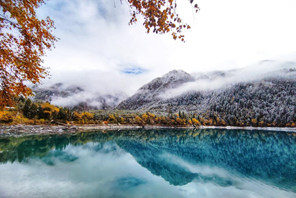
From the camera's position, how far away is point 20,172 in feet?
54.4

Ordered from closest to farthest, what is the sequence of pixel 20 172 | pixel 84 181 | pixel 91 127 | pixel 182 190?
pixel 182 190, pixel 84 181, pixel 20 172, pixel 91 127

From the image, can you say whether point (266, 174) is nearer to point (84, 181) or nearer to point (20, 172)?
point (84, 181)

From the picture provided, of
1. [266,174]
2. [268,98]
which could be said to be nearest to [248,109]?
[268,98]

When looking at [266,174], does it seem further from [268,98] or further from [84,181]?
[268,98]

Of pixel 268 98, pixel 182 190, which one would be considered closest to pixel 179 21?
pixel 182 190

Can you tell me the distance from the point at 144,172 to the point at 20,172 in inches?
555

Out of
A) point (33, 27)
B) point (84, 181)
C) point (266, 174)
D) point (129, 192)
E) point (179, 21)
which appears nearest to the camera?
point (179, 21)

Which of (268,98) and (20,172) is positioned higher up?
(268,98)

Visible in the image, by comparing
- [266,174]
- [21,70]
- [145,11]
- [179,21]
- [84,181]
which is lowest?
[266,174]

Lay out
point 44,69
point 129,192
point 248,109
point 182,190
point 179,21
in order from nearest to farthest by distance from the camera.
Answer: point 179,21
point 44,69
point 129,192
point 182,190
point 248,109

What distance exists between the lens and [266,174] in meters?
18.3

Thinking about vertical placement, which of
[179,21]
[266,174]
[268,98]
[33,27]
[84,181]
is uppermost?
[268,98]

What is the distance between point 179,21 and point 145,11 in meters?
0.94

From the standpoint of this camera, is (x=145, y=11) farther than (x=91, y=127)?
No
